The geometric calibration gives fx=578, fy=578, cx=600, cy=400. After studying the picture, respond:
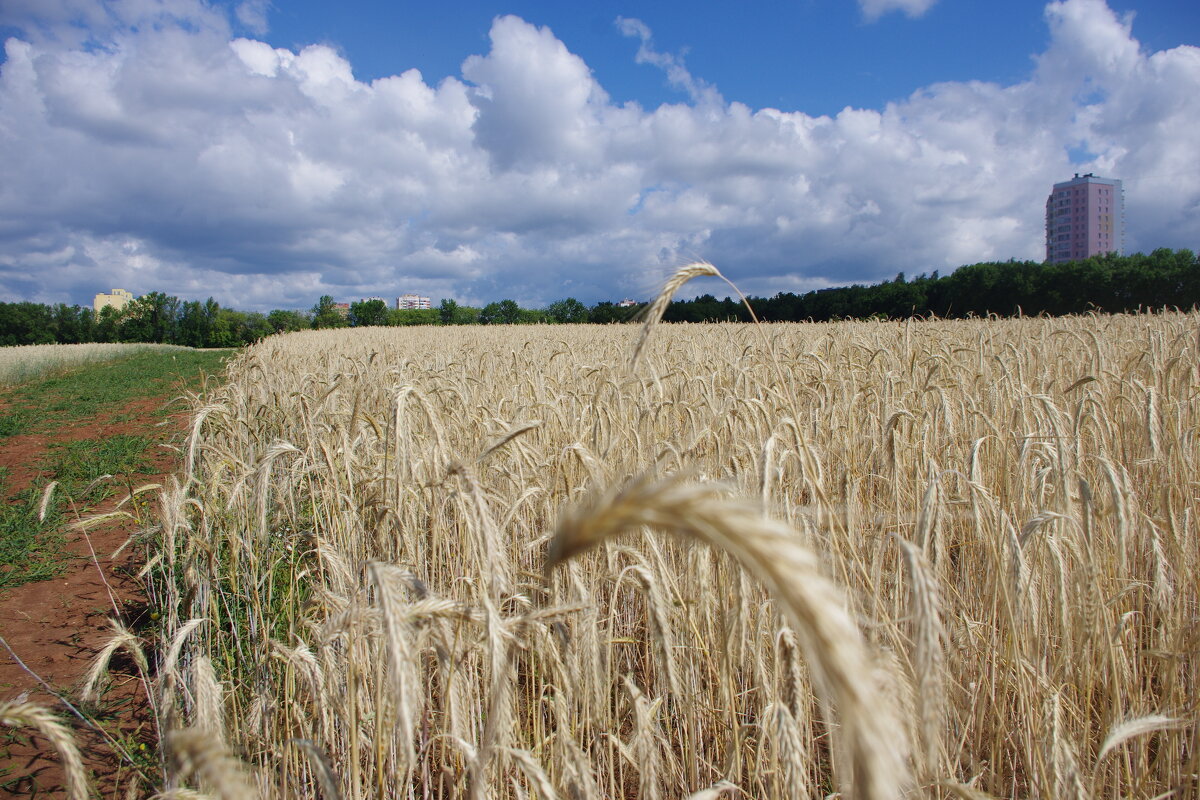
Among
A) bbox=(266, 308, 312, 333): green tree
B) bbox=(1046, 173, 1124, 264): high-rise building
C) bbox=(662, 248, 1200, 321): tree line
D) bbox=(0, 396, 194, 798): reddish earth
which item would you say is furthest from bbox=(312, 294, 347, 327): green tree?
bbox=(1046, 173, 1124, 264): high-rise building

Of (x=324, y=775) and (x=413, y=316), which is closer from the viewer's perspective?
(x=324, y=775)

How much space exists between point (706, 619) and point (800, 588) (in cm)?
167

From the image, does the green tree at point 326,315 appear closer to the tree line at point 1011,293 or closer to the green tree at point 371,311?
the green tree at point 371,311

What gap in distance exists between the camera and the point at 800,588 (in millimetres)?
419

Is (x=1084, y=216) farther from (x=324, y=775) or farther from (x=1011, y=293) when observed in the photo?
(x=324, y=775)

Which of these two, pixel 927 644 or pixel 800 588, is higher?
pixel 800 588

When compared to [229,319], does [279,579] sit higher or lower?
lower

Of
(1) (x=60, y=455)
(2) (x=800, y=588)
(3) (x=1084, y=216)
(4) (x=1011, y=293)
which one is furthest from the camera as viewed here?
(3) (x=1084, y=216)

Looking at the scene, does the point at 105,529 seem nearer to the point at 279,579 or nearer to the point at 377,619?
the point at 279,579

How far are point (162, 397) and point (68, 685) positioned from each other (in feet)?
41.5

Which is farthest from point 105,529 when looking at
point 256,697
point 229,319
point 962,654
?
point 229,319

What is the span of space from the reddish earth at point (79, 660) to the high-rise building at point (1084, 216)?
130906mm

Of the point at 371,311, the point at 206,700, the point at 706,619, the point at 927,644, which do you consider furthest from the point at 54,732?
the point at 371,311

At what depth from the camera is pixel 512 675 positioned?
1.48 meters
